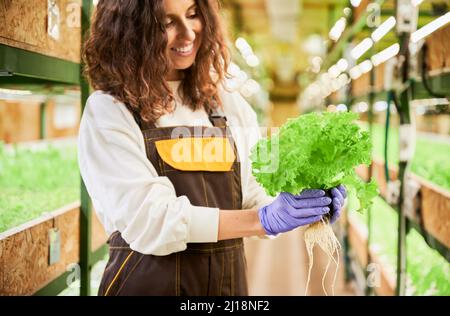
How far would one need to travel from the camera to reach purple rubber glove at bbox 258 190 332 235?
1610mm

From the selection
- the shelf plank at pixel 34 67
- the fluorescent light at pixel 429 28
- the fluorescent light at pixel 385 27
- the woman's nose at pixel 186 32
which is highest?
the fluorescent light at pixel 385 27

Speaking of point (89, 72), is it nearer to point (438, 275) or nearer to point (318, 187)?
point (318, 187)

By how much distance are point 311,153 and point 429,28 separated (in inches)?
55.3

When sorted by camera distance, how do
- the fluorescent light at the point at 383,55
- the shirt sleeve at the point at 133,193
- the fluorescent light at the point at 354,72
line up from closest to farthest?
the shirt sleeve at the point at 133,193, the fluorescent light at the point at 383,55, the fluorescent light at the point at 354,72

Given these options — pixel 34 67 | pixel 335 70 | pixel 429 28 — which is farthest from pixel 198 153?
pixel 335 70

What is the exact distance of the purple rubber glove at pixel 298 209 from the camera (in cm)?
161

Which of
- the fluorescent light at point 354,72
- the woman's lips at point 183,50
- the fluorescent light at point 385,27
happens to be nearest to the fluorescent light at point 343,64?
the fluorescent light at point 354,72

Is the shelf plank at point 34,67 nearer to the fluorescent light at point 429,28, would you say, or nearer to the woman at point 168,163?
the woman at point 168,163

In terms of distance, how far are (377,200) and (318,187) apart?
3.18 metres

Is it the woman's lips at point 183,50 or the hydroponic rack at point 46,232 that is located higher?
the woman's lips at point 183,50

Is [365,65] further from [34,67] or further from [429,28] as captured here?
[34,67]

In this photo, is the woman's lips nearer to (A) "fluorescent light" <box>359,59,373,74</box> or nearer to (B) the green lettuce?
(B) the green lettuce

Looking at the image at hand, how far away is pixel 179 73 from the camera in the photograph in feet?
6.93

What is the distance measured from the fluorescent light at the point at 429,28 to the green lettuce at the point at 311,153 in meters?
1.14
